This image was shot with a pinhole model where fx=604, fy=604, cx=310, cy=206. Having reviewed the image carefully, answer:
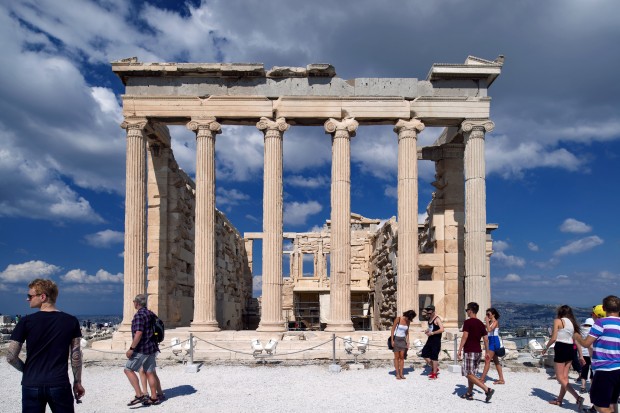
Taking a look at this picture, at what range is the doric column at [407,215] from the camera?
20.8 m

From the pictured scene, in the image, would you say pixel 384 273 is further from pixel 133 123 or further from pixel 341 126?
pixel 133 123

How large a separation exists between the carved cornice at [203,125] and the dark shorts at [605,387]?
15859 mm

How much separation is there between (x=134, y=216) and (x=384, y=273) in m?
14.6

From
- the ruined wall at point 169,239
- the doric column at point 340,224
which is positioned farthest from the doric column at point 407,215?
the ruined wall at point 169,239

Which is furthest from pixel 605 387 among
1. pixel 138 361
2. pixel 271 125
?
pixel 271 125

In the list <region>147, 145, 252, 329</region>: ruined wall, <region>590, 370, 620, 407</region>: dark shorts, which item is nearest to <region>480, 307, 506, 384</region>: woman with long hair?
<region>590, 370, 620, 407</region>: dark shorts

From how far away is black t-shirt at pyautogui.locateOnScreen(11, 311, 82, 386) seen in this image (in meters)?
6.37

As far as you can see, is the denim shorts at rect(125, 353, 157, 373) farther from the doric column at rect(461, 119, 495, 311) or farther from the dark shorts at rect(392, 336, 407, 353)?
the doric column at rect(461, 119, 495, 311)

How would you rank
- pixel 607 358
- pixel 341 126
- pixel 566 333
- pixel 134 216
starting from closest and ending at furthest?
pixel 607 358 < pixel 566 333 < pixel 134 216 < pixel 341 126

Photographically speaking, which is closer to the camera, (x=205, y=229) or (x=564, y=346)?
(x=564, y=346)

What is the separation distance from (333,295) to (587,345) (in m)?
13.2

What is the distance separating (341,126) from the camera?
21.2 meters

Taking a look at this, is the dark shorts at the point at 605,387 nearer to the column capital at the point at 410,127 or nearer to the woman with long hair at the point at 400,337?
the woman with long hair at the point at 400,337

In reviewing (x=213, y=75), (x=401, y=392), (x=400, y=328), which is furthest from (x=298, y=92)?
(x=401, y=392)
